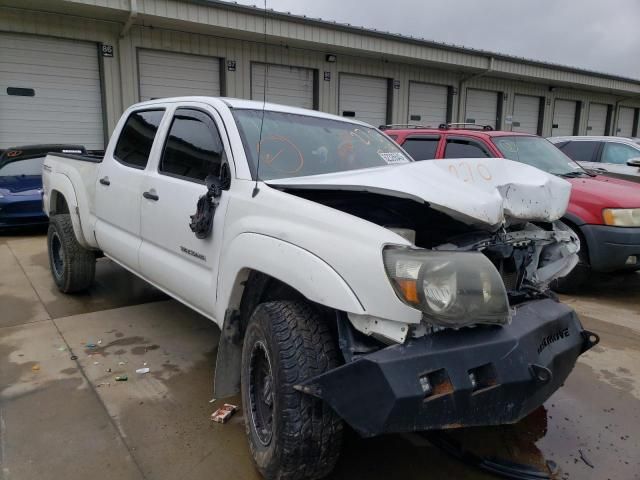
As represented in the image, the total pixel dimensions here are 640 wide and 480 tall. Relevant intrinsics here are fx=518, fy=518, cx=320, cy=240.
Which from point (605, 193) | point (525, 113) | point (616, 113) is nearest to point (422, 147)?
point (605, 193)

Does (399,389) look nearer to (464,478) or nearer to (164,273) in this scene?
(464,478)

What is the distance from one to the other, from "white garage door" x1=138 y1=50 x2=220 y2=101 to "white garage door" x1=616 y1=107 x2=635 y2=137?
2245 centimetres

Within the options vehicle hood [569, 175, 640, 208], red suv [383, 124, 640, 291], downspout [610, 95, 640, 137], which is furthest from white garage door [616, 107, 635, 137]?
vehicle hood [569, 175, 640, 208]

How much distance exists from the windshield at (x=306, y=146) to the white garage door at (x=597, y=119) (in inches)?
978

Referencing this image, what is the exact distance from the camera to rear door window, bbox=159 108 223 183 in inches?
128

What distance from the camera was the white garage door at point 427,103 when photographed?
1750 cm

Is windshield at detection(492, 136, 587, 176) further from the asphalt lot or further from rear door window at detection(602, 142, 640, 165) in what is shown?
rear door window at detection(602, 142, 640, 165)

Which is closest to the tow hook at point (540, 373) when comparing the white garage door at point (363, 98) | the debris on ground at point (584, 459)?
the debris on ground at point (584, 459)

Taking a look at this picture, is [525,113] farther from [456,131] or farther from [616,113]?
[456,131]

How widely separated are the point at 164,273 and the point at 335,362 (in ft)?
5.87

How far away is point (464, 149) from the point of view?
657cm

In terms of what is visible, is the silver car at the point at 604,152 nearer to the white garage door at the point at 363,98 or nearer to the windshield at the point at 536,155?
the windshield at the point at 536,155

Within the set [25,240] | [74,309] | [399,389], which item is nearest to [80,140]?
[25,240]

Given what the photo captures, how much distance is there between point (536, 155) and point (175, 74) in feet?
30.5
